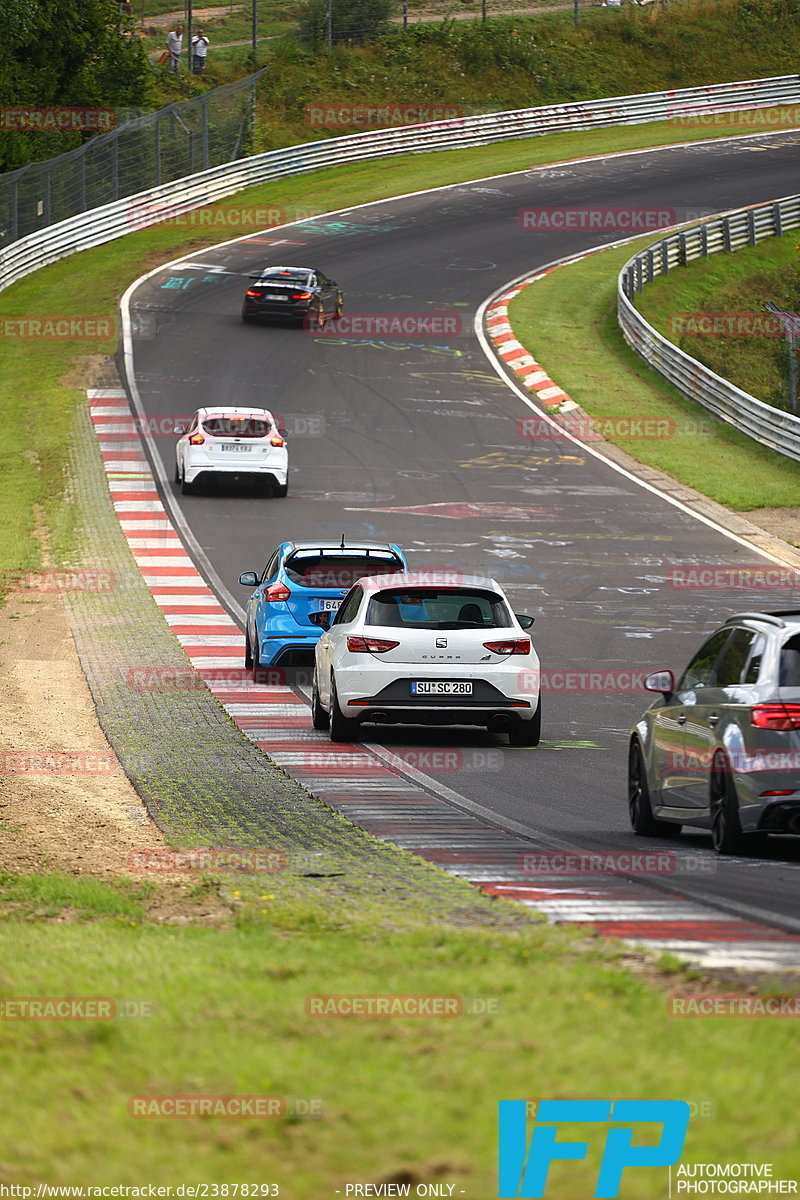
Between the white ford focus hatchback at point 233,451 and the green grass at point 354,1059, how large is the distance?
79.6 ft

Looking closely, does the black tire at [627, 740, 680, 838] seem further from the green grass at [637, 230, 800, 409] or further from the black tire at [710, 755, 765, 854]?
the green grass at [637, 230, 800, 409]

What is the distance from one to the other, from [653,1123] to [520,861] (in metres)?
5.20

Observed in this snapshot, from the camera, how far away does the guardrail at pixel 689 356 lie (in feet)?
120

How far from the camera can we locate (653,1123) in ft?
14.5

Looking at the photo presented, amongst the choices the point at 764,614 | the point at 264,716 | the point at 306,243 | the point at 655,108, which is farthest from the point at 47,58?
the point at 764,614

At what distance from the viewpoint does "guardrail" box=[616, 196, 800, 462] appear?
120ft

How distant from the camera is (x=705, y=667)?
1096 cm

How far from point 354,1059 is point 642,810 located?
21.3 feet

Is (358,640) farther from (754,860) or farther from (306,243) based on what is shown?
(306,243)

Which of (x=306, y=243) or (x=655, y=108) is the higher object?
(x=655, y=108)

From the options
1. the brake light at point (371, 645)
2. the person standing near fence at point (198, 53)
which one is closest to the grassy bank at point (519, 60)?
the person standing near fence at point (198, 53)

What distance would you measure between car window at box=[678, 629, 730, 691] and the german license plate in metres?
3.96
